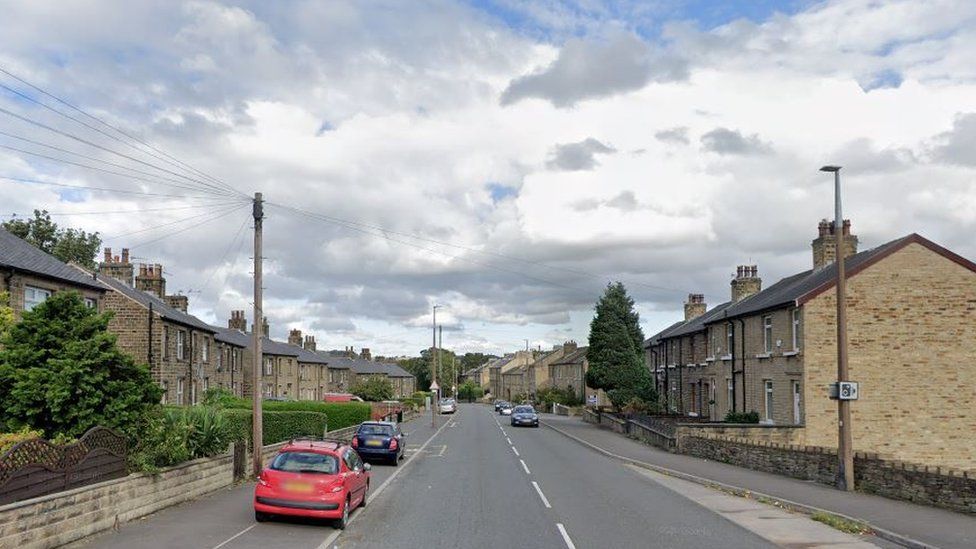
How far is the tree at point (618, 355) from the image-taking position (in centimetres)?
5759

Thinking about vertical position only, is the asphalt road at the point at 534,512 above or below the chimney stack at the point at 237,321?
below

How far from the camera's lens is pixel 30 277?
84.4ft

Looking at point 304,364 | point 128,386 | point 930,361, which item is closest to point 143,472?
point 128,386

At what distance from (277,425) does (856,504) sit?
1793 cm

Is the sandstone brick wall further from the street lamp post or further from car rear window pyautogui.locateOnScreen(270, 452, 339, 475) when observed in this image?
car rear window pyautogui.locateOnScreen(270, 452, 339, 475)

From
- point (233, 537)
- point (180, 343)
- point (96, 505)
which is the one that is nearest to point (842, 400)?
point (233, 537)

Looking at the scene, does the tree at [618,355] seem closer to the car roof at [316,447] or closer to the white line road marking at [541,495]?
the white line road marking at [541,495]

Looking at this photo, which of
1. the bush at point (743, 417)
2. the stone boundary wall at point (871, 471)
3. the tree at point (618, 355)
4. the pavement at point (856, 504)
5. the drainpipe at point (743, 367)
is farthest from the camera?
the tree at point (618, 355)

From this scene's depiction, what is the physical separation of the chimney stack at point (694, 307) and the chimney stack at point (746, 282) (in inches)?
551

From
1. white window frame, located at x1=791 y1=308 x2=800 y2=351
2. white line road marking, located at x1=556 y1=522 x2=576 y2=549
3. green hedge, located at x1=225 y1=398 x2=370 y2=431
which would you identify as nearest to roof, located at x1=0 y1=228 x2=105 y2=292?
green hedge, located at x1=225 y1=398 x2=370 y2=431

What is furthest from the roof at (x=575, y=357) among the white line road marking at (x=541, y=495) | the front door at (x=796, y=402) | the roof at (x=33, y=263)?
the white line road marking at (x=541, y=495)

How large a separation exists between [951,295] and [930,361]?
259 centimetres

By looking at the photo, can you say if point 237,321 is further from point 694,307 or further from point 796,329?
point 796,329

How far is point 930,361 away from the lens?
100 feet
